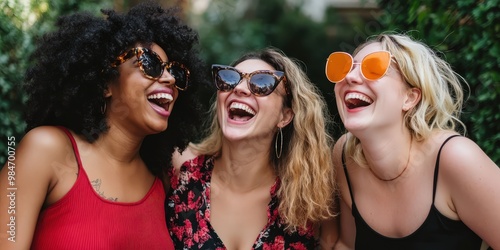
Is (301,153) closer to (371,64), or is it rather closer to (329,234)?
(329,234)

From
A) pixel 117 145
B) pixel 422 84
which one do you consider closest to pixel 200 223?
pixel 117 145

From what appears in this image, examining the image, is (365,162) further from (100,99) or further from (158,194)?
(100,99)

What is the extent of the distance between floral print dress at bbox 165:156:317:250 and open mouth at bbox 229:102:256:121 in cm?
44

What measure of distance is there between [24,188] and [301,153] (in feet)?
5.84

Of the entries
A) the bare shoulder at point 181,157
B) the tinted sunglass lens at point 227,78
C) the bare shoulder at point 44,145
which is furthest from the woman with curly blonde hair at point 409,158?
the bare shoulder at point 44,145

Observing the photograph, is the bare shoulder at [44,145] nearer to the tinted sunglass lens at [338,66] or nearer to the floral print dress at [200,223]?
the floral print dress at [200,223]

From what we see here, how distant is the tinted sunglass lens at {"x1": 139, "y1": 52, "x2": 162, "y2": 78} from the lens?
3303 millimetres

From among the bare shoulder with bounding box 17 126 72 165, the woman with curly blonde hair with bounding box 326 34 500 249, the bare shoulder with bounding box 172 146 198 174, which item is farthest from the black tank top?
the bare shoulder with bounding box 17 126 72 165

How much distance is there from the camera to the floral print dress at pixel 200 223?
12.0 feet

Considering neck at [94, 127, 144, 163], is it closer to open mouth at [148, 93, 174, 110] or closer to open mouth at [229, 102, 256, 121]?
open mouth at [148, 93, 174, 110]

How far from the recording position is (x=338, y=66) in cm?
347

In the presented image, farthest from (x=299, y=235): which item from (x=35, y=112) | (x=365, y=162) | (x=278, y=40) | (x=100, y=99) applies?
(x=278, y=40)

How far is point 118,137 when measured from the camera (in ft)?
11.1

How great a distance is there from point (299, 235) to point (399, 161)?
32.7 inches
